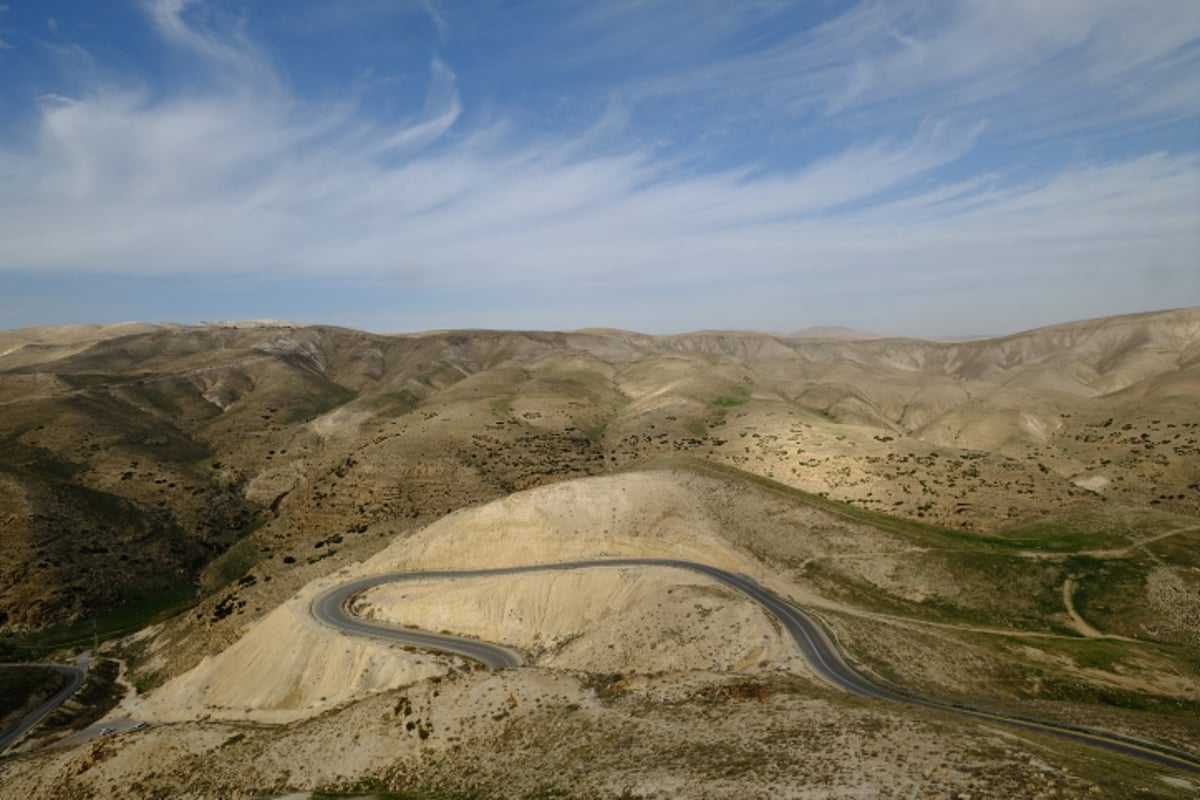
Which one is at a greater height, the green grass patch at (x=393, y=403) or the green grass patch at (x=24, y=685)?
the green grass patch at (x=393, y=403)

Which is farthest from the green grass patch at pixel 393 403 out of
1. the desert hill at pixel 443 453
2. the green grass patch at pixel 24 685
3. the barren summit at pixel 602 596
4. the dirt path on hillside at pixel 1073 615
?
the dirt path on hillside at pixel 1073 615

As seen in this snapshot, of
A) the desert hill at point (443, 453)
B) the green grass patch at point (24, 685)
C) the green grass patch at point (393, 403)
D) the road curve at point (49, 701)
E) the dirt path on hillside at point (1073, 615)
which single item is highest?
the green grass patch at point (393, 403)

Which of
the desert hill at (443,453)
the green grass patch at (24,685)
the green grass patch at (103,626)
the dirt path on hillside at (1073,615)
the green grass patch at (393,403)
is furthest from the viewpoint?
the green grass patch at (393,403)

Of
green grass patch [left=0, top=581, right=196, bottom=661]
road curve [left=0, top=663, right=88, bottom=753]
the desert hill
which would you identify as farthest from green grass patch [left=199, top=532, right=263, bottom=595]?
road curve [left=0, top=663, right=88, bottom=753]

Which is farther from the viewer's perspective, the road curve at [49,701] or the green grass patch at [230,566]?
the green grass patch at [230,566]

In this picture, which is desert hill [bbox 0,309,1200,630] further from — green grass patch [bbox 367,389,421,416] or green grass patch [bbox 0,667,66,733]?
green grass patch [bbox 0,667,66,733]

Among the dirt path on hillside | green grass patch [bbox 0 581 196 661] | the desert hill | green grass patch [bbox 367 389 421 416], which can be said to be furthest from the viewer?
green grass patch [bbox 367 389 421 416]

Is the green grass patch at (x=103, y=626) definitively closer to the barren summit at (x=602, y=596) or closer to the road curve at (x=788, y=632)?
the barren summit at (x=602, y=596)
